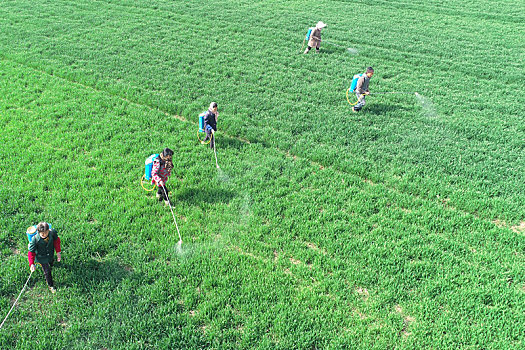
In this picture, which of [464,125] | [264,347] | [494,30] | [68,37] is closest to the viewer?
[264,347]

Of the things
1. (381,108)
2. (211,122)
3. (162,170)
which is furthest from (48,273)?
(381,108)

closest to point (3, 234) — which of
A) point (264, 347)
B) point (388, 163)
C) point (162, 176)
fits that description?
point (162, 176)

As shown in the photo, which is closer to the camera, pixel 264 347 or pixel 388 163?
pixel 264 347

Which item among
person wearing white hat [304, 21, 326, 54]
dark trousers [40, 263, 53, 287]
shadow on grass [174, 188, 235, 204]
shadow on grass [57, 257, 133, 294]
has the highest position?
person wearing white hat [304, 21, 326, 54]

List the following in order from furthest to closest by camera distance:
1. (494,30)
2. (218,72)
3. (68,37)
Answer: (494,30) < (68,37) < (218,72)

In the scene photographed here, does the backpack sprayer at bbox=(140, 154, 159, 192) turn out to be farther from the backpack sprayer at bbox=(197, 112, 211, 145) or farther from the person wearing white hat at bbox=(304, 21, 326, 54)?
the person wearing white hat at bbox=(304, 21, 326, 54)

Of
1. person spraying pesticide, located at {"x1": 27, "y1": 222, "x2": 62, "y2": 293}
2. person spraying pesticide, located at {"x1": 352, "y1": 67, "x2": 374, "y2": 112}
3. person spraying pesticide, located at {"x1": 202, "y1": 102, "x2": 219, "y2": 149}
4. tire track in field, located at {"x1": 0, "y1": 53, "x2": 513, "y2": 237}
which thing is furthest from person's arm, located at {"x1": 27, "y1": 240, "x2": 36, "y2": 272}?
person spraying pesticide, located at {"x1": 352, "y1": 67, "x2": 374, "y2": 112}

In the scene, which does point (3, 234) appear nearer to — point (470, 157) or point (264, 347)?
point (264, 347)
